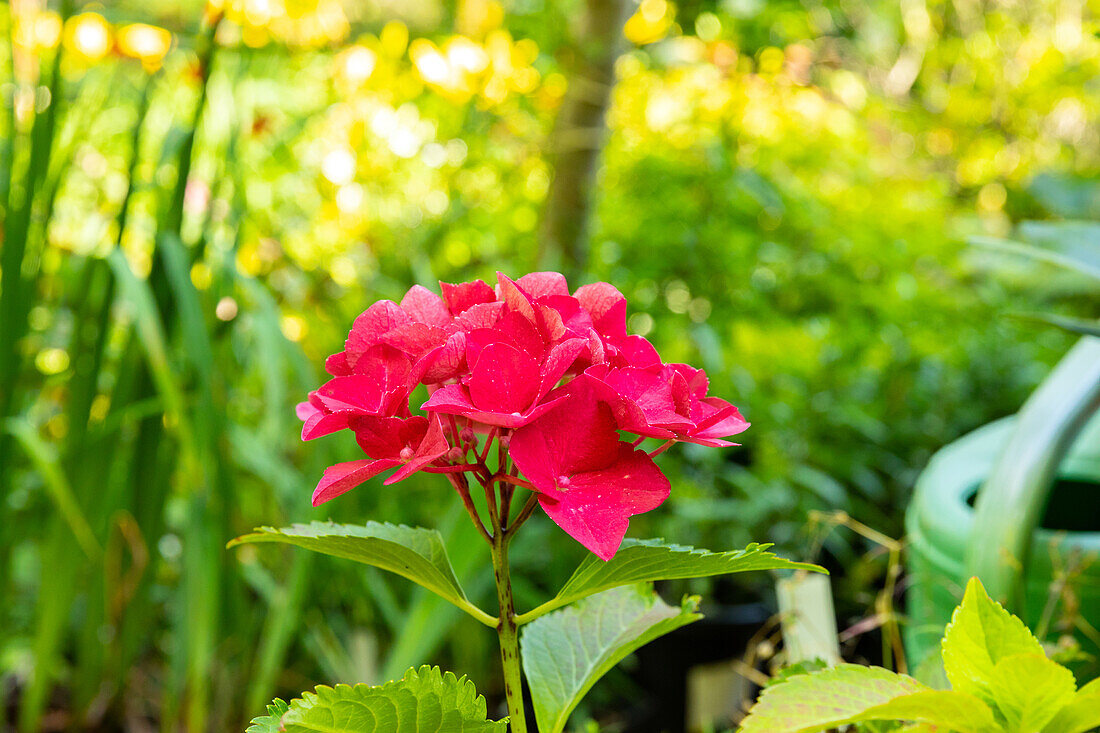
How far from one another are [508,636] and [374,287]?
3.17 feet

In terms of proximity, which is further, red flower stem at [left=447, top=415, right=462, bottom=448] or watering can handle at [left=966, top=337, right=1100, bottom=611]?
watering can handle at [left=966, top=337, right=1100, bottom=611]

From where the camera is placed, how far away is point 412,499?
124 cm

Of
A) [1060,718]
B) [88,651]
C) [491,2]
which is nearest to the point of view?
[1060,718]

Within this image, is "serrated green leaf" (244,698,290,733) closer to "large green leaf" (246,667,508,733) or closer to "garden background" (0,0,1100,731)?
"large green leaf" (246,667,508,733)

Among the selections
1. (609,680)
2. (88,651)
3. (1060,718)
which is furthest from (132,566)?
(1060,718)

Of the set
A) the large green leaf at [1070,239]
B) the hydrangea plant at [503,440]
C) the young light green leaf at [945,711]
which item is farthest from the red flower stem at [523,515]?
the large green leaf at [1070,239]

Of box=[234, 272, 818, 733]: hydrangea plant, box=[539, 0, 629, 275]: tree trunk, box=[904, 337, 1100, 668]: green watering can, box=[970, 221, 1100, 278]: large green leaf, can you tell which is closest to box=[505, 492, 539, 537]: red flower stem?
box=[234, 272, 818, 733]: hydrangea plant

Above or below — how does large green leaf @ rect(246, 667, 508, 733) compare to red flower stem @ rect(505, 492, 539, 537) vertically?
below

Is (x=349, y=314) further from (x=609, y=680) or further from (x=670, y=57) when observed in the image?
(x=670, y=57)

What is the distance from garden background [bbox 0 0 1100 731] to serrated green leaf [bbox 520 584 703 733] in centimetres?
38

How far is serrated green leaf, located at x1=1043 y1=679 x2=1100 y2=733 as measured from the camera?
260 millimetres

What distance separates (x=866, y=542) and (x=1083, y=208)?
0.68 metres

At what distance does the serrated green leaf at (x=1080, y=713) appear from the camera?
260 mm

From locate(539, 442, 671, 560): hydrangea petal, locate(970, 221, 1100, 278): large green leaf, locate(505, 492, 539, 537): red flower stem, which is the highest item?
locate(970, 221, 1100, 278): large green leaf
